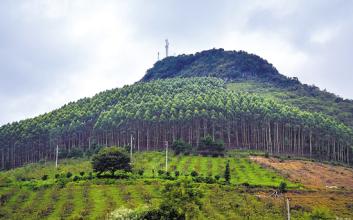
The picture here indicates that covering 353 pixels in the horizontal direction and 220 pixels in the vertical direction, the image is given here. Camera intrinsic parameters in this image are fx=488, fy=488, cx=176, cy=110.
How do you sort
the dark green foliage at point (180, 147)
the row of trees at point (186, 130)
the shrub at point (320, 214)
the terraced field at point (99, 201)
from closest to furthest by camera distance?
1. the shrub at point (320, 214)
2. the terraced field at point (99, 201)
3. the dark green foliage at point (180, 147)
4. the row of trees at point (186, 130)

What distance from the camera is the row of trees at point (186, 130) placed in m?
153

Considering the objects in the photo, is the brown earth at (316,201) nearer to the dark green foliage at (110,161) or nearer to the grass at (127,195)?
the grass at (127,195)

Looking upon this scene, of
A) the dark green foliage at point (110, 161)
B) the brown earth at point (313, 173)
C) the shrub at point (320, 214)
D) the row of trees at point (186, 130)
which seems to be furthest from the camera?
the row of trees at point (186, 130)

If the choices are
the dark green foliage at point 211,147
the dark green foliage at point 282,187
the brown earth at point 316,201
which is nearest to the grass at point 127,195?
the brown earth at point 316,201

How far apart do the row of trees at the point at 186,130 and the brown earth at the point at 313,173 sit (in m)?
18.6

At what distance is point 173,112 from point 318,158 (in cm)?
4700

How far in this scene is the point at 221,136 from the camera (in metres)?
158

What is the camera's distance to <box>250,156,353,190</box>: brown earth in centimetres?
10656

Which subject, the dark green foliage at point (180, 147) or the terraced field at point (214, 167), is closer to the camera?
the terraced field at point (214, 167)

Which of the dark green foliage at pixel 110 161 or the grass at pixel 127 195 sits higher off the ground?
the dark green foliage at pixel 110 161

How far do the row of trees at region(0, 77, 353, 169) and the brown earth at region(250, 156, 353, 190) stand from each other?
734 inches

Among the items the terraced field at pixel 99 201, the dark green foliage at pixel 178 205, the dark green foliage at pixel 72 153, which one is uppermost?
the dark green foliage at pixel 72 153

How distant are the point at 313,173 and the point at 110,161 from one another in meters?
49.8

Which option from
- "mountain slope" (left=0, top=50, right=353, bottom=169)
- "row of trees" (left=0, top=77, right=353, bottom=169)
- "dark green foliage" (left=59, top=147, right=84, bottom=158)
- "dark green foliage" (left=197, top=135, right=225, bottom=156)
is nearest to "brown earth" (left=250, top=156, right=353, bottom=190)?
"dark green foliage" (left=197, top=135, right=225, bottom=156)
